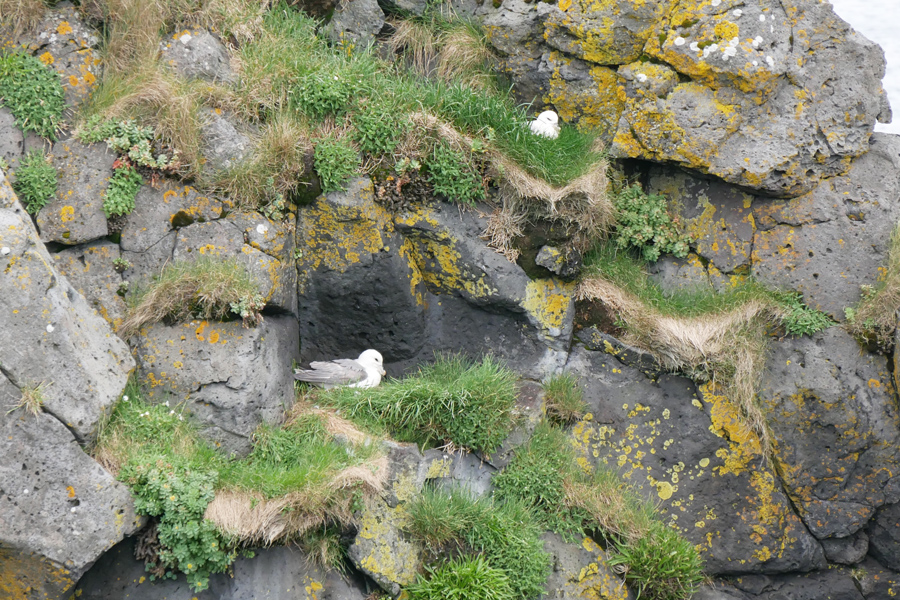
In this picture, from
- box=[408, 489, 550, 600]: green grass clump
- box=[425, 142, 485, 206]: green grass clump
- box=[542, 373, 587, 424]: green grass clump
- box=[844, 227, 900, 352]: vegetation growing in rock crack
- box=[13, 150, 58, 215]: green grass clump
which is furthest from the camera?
box=[425, 142, 485, 206]: green grass clump

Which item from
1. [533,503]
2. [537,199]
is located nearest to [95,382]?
[533,503]

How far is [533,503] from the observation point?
5.52 meters

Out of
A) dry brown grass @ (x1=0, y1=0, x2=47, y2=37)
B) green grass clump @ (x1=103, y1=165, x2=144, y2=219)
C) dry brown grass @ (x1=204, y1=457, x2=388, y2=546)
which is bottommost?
dry brown grass @ (x1=204, y1=457, x2=388, y2=546)

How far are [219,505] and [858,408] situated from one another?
16.3 ft

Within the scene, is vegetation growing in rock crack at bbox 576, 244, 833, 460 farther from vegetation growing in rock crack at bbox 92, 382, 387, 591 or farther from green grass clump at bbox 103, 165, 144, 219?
green grass clump at bbox 103, 165, 144, 219

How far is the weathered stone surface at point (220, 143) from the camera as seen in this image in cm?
570

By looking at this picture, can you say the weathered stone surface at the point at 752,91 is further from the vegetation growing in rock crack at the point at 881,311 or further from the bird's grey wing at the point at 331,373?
the bird's grey wing at the point at 331,373

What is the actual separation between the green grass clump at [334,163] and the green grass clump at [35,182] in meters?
1.99

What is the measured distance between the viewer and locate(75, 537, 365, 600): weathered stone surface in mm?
4340

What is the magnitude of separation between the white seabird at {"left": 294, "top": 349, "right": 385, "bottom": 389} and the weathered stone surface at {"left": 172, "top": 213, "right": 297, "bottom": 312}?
570 millimetres

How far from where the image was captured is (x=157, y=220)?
215 inches

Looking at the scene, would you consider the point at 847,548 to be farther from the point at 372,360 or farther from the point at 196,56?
the point at 196,56

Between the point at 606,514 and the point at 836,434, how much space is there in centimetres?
204

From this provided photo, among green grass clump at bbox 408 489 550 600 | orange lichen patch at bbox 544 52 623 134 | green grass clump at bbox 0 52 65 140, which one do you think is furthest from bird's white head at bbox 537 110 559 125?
green grass clump at bbox 0 52 65 140
